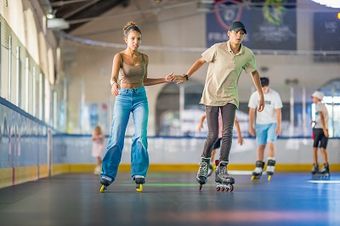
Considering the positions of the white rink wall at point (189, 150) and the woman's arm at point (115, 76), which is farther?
the white rink wall at point (189, 150)

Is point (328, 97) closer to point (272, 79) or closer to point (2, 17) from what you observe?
point (272, 79)

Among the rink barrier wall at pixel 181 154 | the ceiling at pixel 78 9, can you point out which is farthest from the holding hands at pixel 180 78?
the rink barrier wall at pixel 181 154

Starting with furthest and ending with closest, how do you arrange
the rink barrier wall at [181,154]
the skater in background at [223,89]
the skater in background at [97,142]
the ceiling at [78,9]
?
the rink barrier wall at [181,154] → the skater in background at [97,142] → the ceiling at [78,9] → the skater in background at [223,89]

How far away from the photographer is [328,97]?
68.9 feet

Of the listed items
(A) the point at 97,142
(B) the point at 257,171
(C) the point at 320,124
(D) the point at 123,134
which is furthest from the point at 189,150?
(D) the point at 123,134

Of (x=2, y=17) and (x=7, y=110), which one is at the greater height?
(x=2, y=17)

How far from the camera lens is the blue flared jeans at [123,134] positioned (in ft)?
25.0

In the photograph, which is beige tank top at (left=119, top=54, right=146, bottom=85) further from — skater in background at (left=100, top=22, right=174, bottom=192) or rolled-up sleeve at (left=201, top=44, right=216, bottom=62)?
rolled-up sleeve at (left=201, top=44, right=216, bottom=62)

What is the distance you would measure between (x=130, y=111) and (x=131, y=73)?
14.3 inches

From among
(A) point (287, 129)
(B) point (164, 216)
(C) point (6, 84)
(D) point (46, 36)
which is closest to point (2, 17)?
(C) point (6, 84)

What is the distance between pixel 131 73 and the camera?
25.1ft

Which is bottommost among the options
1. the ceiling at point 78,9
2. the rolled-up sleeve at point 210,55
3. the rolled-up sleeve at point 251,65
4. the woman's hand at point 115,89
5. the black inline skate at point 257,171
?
the black inline skate at point 257,171

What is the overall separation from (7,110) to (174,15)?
16.1m

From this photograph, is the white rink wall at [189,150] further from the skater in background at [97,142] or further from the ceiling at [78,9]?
the ceiling at [78,9]
